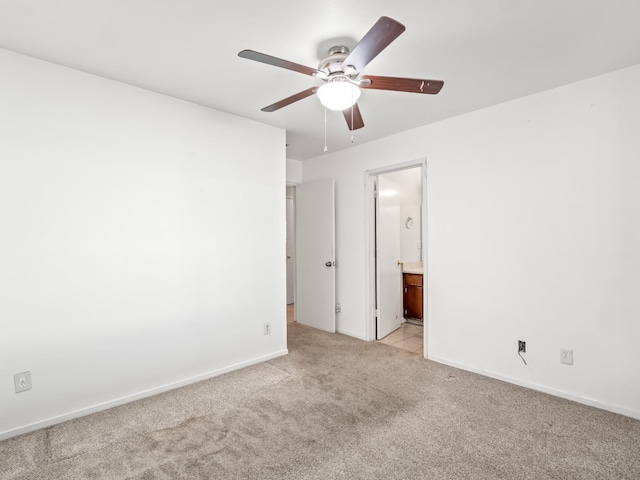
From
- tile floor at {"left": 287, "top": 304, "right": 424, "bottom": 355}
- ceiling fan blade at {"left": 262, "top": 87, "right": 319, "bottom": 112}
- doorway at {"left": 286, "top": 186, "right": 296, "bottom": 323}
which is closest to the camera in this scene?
ceiling fan blade at {"left": 262, "top": 87, "right": 319, "bottom": 112}

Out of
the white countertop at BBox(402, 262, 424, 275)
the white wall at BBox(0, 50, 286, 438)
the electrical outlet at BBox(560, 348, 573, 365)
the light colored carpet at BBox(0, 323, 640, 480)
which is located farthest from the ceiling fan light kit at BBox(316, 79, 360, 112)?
the white countertop at BBox(402, 262, 424, 275)

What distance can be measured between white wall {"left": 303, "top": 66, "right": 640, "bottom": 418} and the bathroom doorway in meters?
0.37

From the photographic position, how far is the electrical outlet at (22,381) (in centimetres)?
215

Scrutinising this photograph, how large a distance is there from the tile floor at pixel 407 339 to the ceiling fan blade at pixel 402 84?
2764mm

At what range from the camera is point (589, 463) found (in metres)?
1.86

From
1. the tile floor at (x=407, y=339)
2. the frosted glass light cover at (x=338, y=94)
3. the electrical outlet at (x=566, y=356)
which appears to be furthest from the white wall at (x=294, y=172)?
the electrical outlet at (x=566, y=356)

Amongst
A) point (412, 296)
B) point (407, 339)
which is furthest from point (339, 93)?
point (412, 296)

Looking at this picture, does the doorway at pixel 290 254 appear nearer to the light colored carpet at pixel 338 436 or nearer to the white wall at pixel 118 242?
the white wall at pixel 118 242

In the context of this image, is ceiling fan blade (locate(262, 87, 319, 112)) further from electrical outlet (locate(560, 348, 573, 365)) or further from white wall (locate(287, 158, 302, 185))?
electrical outlet (locate(560, 348, 573, 365))

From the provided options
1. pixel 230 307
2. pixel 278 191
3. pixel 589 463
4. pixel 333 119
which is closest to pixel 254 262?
pixel 230 307

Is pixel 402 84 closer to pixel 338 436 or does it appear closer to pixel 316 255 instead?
pixel 338 436

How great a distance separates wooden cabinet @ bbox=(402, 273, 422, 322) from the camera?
15.6ft

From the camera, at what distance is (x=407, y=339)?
4.18 m

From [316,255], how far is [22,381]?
3.15 metres
